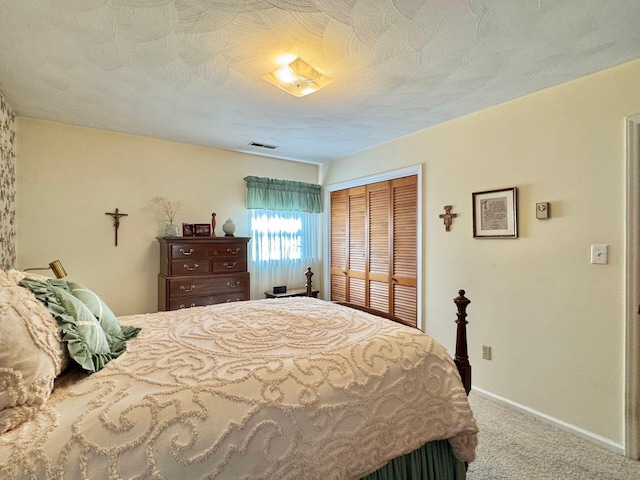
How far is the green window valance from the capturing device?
4.02 m

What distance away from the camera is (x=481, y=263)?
2.74m

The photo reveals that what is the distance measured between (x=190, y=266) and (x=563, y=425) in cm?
342

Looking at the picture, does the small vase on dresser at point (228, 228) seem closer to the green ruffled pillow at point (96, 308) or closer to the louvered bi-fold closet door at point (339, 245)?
the louvered bi-fold closet door at point (339, 245)

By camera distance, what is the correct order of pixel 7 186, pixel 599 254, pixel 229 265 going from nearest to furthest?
pixel 599 254, pixel 7 186, pixel 229 265

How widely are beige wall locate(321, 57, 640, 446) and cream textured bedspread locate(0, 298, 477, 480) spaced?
1322mm

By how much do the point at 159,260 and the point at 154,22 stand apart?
2517 millimetres

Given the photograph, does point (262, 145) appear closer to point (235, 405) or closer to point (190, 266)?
point (190, 266)

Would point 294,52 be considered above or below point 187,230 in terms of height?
above

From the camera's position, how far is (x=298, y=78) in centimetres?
198

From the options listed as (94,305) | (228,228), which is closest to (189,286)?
(228,228)

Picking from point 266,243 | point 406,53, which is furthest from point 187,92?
point 266,243

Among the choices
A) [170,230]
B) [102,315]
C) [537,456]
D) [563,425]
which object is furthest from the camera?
[170,230]

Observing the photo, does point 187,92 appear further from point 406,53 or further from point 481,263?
point 481,263

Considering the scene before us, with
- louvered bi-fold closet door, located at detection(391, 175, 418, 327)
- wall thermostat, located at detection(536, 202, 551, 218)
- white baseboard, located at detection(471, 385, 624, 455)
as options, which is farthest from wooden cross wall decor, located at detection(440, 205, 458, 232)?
white baseboard, located at detection(471, 385, 624, 455)
